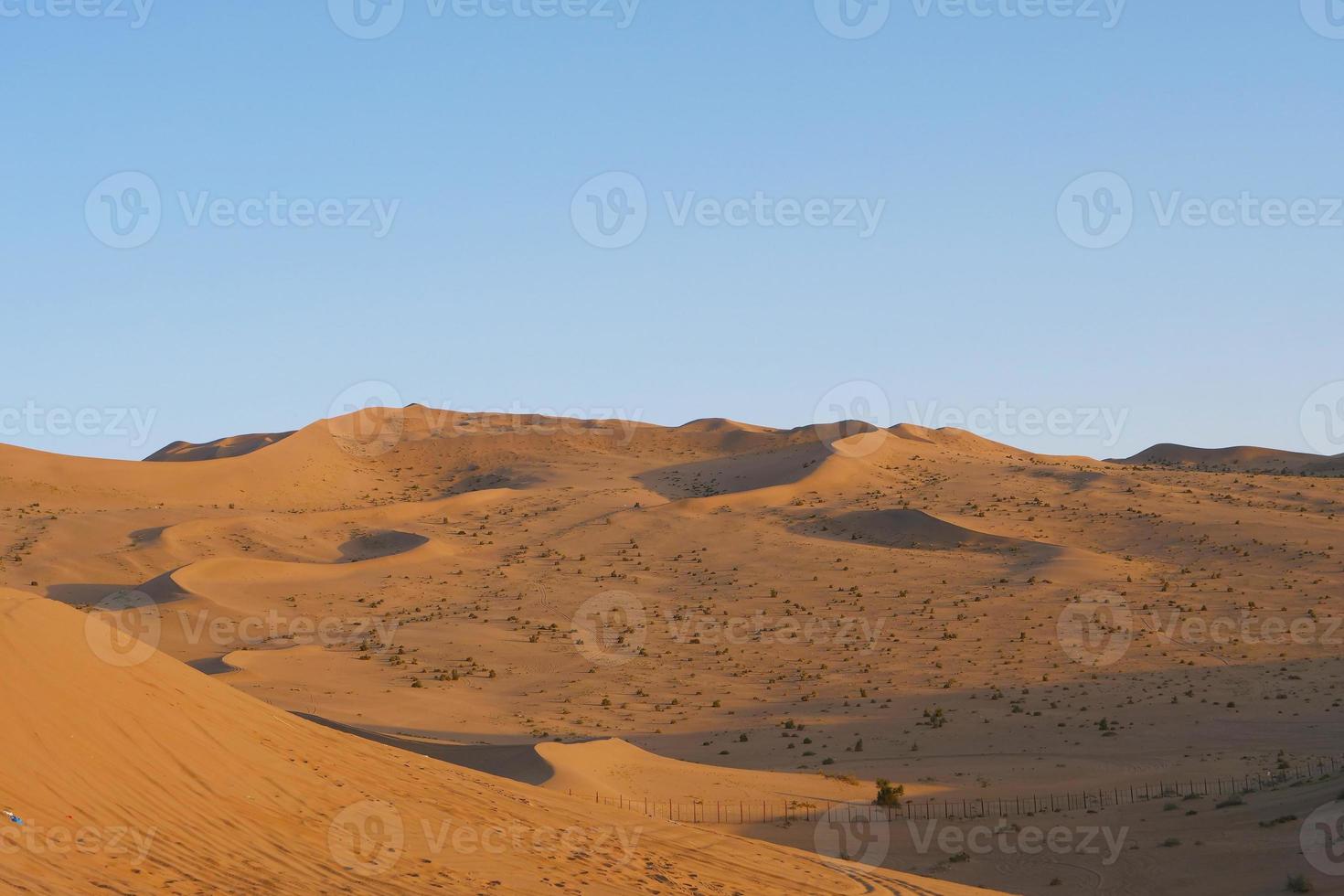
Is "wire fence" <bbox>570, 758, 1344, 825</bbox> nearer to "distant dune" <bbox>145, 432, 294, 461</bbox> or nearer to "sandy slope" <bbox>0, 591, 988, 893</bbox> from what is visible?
"sandy slope" <bbox>0, 591, 988, 893</bbox>

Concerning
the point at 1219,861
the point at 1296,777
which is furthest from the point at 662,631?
the point at 1219,861

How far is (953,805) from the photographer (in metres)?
20.2

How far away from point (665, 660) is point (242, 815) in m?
→ 23.1

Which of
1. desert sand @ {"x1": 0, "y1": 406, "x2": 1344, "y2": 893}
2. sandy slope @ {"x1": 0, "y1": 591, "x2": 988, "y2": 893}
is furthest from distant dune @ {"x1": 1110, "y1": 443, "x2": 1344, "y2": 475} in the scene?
sandy slope @ {"x1": 0, "y1": 591, "x2": 988, "y2": 893}

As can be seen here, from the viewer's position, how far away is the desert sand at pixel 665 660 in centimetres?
1223

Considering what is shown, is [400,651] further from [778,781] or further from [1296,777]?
[1296,777]

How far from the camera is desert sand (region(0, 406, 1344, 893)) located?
12227 mm

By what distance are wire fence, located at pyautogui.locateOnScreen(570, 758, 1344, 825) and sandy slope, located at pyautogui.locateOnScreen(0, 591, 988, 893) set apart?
12.9 feet

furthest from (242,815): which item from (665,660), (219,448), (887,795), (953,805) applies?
(219,448)

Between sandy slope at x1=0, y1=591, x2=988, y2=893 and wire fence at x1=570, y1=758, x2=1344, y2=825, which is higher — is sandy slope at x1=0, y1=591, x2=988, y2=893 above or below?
above

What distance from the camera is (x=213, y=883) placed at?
992cm

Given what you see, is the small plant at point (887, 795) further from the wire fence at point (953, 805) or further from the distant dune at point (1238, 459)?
the distant dune at point (1238, 459)

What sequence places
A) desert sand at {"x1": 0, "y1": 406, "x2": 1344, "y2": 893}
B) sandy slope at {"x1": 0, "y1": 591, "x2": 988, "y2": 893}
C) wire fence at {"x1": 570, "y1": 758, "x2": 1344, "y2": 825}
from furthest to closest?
wire fence at {"x1": 570, "y1": 758, "x2": 1344, "y2": 825} < desert sand at {"x1": 0, "y1": 406, "x2": 1344, "y2": 893} < sandy slope at {"x1": 0, "y1": 591, "x2": 988, "y2": 893}

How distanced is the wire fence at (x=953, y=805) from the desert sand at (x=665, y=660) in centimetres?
22
